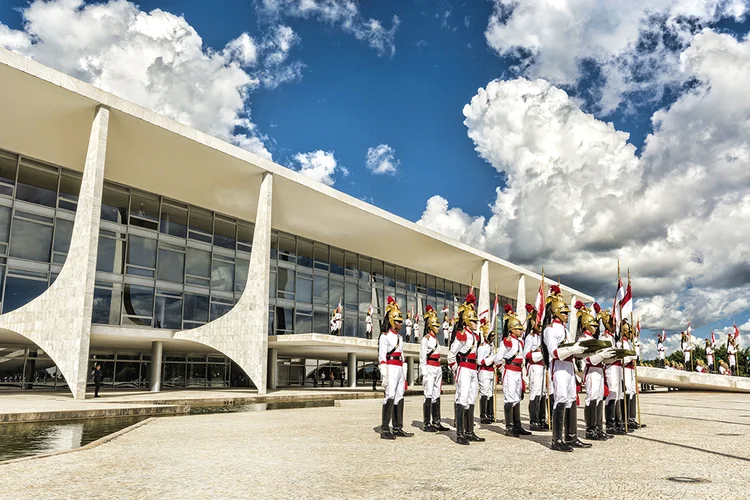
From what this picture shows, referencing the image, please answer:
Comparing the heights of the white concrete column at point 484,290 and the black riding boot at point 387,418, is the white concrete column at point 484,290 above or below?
above

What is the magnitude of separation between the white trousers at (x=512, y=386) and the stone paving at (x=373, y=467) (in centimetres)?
84

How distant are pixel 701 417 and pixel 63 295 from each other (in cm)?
2150

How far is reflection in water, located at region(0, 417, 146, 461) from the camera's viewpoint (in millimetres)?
9422

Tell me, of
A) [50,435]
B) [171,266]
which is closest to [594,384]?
[50,435]

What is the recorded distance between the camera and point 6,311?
24984 mm

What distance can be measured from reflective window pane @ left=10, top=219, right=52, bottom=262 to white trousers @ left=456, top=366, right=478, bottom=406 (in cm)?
2265

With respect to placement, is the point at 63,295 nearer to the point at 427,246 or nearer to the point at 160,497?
the point at 160,497

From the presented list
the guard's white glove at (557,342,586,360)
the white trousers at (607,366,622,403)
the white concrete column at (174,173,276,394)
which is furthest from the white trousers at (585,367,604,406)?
the white concrete column at (174,173,276,394)

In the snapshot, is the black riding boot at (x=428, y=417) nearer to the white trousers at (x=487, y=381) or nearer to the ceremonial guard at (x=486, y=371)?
the ceremonial guard at (x=486, y=371)

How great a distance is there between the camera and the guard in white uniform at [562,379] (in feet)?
29.7

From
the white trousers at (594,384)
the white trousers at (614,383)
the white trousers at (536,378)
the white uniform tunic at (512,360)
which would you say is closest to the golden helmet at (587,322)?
the white trousers at (594,384)

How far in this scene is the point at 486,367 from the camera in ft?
40.6

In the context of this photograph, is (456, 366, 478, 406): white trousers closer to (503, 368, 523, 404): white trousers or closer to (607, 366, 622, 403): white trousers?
(503, 368, 523, 404): white trousers

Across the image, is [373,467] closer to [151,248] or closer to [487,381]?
[487,381]
